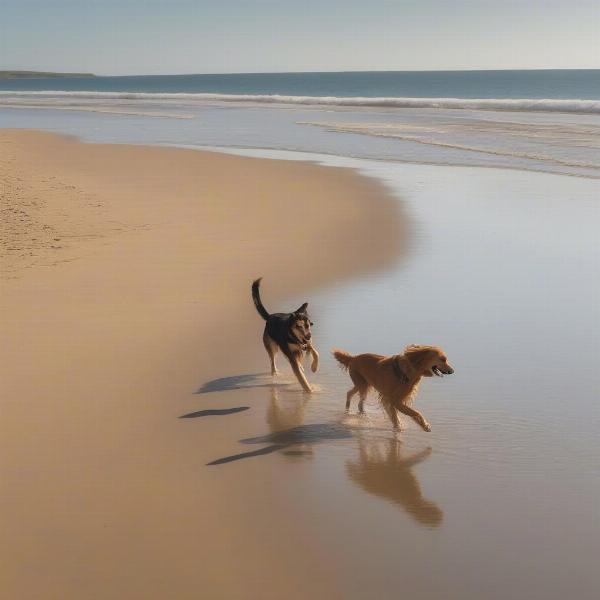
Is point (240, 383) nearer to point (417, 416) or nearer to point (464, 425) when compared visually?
point (417, 416)

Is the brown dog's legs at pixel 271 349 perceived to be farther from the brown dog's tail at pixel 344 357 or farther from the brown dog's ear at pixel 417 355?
the brown dog's ear at pixel 417 355

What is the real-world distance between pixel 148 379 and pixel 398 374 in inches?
86.3

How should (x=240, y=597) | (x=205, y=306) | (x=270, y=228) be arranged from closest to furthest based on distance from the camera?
(x=240, y=597) → (x=205, y=306) → (x=270, y=228)

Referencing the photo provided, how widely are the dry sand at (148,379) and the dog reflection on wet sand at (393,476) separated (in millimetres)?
486

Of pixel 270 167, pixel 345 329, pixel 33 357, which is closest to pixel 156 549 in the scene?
pixel 33 357

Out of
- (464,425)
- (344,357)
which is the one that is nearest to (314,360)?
(344,357)

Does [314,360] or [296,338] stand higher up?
[296,338]

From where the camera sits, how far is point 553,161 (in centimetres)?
2216

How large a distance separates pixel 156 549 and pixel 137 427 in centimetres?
167

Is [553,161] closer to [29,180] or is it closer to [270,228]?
[270,228]

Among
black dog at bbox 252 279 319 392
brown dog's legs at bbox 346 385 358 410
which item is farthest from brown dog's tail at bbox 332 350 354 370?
black dog at bbox 252 279 319 392

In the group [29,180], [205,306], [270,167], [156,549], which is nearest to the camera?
[156,549]

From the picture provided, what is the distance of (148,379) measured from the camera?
6816 millimetres

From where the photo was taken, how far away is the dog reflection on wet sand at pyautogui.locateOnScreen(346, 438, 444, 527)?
185 inches
